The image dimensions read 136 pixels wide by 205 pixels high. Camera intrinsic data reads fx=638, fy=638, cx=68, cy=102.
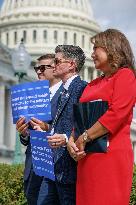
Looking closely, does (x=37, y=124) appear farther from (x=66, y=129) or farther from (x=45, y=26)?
(x=45, y=26)

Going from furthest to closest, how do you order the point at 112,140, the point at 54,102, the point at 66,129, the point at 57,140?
the point at 54,102, the point at 66,129, the point at 57,140, the point at 112,140

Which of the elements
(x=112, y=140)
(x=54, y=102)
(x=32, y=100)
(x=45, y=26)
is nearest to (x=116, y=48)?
(x=112, y=140)

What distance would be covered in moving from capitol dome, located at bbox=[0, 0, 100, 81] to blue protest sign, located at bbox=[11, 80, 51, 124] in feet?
278

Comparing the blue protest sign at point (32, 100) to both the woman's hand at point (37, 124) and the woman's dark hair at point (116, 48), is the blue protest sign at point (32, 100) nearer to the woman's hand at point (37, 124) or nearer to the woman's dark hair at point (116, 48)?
the woman's hand at point (37, 124)

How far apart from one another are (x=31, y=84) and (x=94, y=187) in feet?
4.11

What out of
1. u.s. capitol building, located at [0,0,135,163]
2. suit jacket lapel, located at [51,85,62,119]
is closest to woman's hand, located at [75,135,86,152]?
suit jacket lapel, located at [51,85,62,119]

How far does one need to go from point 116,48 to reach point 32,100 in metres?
1.01

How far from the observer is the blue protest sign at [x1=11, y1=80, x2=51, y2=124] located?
534 cm

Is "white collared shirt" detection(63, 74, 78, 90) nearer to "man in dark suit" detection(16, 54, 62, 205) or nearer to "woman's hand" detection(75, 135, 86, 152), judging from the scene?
"man in dark suit" detection(16, 54, 62, 205)

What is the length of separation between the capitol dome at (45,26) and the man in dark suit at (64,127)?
3341 inches

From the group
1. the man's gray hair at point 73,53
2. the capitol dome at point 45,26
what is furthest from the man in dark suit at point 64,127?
the capitol dome at point 45,26

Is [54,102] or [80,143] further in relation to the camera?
[54,102]

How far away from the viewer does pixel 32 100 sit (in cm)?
541

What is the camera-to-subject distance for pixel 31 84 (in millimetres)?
5410
